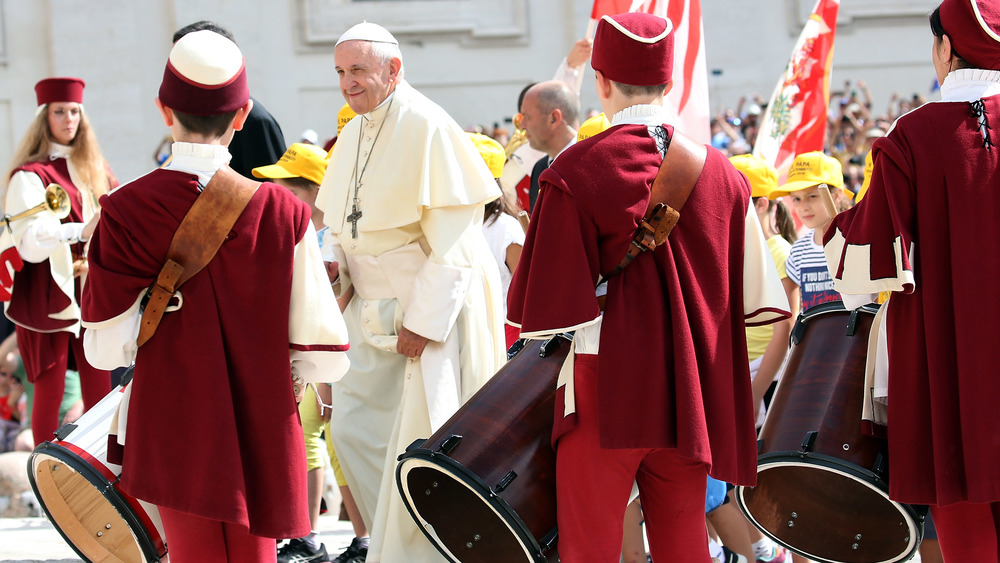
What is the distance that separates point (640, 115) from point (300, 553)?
108 inches

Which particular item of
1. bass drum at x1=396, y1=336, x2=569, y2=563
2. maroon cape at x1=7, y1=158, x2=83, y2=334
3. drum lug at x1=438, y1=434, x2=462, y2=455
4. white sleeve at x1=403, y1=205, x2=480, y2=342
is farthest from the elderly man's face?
maroon cape at x1=7, y1=158, x2=83, y2=334

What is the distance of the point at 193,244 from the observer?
308 cm

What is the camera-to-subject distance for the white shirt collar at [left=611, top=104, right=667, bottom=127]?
Answer: 3.32 meters

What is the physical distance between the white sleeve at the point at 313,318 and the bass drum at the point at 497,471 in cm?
47

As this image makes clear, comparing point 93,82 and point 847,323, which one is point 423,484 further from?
point 93,82

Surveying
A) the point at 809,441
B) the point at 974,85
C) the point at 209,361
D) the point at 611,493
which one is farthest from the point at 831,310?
the point at 209,361

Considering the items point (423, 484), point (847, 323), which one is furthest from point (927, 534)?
point (423, 484)

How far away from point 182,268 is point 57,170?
11.2ft

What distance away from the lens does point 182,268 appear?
10.1 ft

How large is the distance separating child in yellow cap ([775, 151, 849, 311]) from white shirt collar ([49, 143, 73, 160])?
3.60 metres

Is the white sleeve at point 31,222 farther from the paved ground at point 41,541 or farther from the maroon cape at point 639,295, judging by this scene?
the maroon cape at point 639,295

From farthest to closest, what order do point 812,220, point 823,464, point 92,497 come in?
point 812,220 < point 92,497 < point 823,464

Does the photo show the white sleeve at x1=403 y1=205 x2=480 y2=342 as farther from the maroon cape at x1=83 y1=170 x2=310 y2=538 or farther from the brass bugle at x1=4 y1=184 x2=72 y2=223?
the brass bugle at x1=4 y1=184 x2=72 y2=223

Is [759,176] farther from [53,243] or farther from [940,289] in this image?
[53,243]
